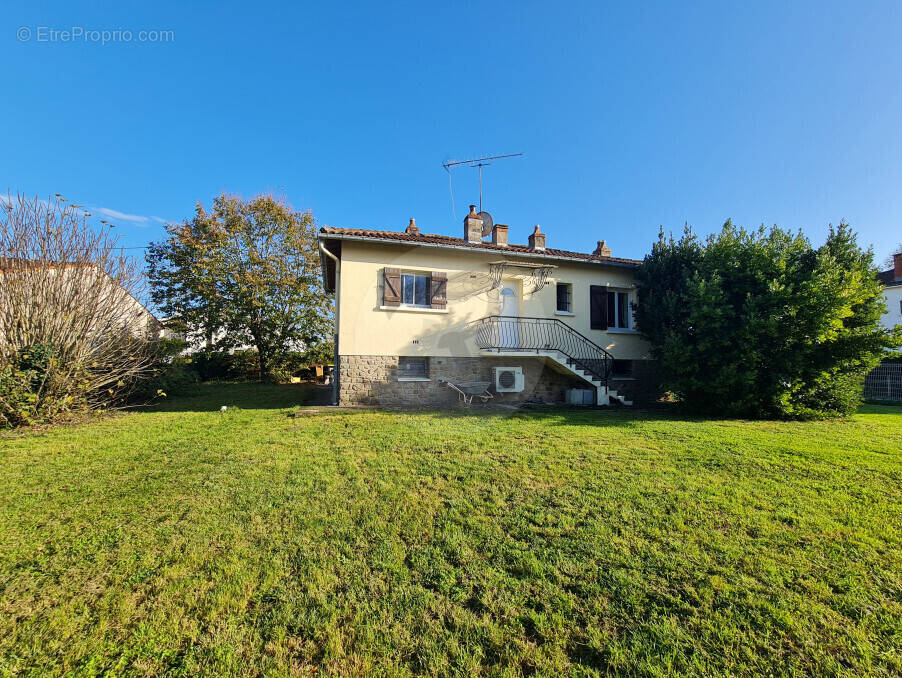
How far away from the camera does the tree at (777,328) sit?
7.95 meters

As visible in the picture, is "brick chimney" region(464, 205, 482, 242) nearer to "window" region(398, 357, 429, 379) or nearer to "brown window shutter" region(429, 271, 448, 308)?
"brown window shutter" region(429, 271, 448, 308)

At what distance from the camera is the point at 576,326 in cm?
1140

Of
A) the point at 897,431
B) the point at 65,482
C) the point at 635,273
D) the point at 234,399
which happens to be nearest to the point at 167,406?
the point at 234,399

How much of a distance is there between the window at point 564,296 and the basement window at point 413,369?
192 inches

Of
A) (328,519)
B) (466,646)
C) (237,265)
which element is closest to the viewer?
(466,646)

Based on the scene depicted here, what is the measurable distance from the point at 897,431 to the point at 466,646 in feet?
32.3

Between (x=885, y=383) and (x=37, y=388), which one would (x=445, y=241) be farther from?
(x=885, y=383)

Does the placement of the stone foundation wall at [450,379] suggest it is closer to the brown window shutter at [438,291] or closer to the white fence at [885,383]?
the brown window shutter at [438,291]

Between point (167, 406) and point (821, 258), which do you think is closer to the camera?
point (821, 258)

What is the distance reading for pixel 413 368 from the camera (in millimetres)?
10211

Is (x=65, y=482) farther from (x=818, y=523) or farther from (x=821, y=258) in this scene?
(x=821, y=258)

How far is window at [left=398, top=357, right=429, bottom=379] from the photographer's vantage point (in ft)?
32.9

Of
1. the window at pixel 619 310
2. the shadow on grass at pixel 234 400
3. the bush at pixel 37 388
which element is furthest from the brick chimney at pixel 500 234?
the bush at pixel 37 388

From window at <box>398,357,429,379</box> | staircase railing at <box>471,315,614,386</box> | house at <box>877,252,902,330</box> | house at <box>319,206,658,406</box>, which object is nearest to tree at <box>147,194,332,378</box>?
house at <box>319,206,658,406</box>
